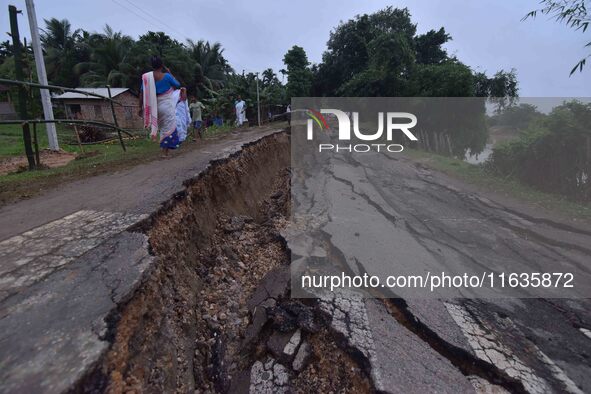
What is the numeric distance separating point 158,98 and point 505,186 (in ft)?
27.2

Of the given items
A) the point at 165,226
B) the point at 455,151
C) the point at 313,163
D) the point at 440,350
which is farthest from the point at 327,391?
the point at 455,151

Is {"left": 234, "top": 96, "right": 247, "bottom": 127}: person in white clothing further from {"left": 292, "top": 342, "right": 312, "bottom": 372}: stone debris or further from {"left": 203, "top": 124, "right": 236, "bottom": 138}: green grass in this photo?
{"left": 292, "top": 342, "right": 312, "bottom": 372}: stone debris

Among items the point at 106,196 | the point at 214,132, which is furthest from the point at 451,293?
the point at 214,132

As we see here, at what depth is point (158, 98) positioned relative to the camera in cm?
498

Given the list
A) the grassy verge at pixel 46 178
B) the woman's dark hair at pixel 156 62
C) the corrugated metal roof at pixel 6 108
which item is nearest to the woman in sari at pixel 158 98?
the woman's dark hair at pixel 156 62

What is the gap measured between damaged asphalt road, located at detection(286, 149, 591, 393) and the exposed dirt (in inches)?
197

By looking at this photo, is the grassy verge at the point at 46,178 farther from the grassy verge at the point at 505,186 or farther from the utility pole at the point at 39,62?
the grassy verge at the point at 505,186

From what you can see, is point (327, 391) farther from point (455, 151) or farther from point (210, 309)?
point (455, 151)

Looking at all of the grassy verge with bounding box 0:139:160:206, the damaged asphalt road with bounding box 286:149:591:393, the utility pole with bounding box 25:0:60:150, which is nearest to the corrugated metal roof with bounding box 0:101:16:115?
the utility pole with bounding box 25:0:60:150

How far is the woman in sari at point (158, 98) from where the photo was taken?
15.7 feet

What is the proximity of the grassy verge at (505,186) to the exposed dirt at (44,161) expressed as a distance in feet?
32.4

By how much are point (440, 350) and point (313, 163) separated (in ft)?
26.7

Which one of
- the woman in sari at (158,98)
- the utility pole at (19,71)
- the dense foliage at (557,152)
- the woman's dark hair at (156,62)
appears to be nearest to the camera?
the woman's dark hair at (156,62)

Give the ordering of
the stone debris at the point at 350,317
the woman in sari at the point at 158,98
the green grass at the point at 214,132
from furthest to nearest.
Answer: the green grass at the point at 214,132 → the woman in sari at the point at 158,98 → the stone debris at the point at 350,317
